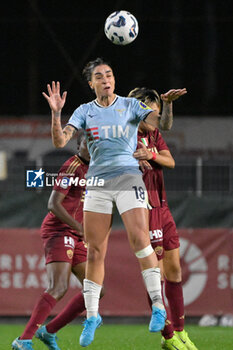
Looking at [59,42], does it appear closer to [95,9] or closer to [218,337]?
[95,9]

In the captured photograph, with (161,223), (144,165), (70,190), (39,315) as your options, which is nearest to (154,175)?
(144,165)

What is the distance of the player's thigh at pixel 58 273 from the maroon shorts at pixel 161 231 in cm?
77

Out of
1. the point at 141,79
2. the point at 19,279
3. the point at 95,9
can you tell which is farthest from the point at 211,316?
the point at 95,9

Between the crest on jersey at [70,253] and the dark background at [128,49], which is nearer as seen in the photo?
the crest on jersey at [70,253]

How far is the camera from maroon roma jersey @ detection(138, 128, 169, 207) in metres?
6.48

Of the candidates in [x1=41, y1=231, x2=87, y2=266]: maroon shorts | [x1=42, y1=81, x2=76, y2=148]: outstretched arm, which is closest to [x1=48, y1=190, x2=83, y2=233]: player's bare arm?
[x1=41, y1=231, x2=87, y2=266]: maroon shorts

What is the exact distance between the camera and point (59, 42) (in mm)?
14539

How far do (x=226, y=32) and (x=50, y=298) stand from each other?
30.0ft

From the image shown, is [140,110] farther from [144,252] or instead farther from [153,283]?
[153,283]

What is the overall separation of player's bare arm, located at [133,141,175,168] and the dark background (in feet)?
23.6

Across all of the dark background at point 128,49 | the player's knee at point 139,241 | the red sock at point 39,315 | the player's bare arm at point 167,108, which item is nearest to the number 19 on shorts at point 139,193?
the player's knee at point 139,241

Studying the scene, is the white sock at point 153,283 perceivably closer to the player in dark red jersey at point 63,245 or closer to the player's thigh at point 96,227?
the player's thigh at point 96,227

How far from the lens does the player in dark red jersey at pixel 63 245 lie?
20.6ft

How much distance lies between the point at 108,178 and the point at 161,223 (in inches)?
37.2
